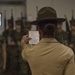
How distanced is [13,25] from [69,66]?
4.49 metres

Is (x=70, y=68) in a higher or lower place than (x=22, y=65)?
higher

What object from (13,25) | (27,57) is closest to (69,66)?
(27,57)

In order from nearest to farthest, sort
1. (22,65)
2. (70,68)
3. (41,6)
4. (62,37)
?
→ (70,68) → (62,37) → (22,65) → (41,6)

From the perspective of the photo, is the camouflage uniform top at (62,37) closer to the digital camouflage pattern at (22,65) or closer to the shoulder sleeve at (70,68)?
the digital camouflage pattern at (22,65)

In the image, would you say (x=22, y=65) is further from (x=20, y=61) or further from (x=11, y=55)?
(x=11, y=55)

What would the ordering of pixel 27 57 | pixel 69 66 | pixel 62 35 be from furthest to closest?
pixel 62 35 → pixel 27 57 → pixel 69 66

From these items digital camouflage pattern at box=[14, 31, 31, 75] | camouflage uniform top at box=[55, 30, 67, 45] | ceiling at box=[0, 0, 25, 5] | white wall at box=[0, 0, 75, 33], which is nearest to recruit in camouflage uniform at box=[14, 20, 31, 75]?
Answer: digital camouflage pattern at box=[14, 31, 31, 75]

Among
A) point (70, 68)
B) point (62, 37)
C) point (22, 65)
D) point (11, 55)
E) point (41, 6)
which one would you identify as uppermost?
point (41, 6)

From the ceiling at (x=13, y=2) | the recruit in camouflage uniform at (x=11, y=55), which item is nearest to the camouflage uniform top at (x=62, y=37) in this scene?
the recruit in camouflage uniform at (x=11, y=55)

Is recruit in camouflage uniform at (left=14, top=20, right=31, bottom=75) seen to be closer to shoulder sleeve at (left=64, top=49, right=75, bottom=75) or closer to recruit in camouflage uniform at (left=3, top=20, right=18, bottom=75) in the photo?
recruit in camouflage uniform at (left=3, top=20, right=18, bottom=75)

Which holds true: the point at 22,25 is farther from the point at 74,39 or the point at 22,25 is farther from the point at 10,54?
the point at 74,39

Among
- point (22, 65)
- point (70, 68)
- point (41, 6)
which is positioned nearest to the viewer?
point (70, 68)

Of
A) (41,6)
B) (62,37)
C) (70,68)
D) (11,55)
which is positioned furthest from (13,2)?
(70,68)

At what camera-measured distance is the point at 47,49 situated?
1.51 meters
